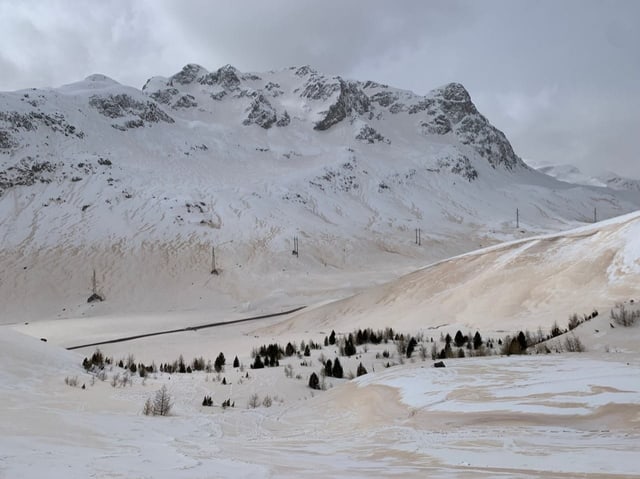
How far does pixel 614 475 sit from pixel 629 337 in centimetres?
788

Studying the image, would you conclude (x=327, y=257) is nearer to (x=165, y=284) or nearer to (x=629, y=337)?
(x=165, y=284)

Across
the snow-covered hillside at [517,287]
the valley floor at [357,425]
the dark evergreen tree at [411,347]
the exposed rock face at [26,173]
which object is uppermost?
the exposed rock face at [26,173]

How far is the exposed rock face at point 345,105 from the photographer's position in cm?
13165

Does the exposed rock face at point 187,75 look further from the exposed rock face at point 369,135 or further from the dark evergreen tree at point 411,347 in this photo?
the dark evergreen tree at point 411,347

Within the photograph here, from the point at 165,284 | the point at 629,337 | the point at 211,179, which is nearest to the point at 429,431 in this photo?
the point at 629,337

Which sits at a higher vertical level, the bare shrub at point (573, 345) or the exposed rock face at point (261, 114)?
the exposed rock face at point (261, 114)

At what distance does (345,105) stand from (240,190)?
62497 mm

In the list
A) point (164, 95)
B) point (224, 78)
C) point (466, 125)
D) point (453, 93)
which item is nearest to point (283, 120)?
point (224, 78)

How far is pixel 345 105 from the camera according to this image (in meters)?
138

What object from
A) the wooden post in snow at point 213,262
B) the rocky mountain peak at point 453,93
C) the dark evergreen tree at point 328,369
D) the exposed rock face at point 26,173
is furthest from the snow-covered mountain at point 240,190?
the dark evergreen tree at point 328,369

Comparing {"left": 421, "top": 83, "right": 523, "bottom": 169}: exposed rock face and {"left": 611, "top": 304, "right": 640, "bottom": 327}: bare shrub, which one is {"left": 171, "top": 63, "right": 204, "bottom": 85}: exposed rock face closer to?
{"left": 421, "top": 83, "right": 523, "bottom": 169}: exposed rock face

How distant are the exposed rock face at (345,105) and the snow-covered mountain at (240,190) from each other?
1.80 feet

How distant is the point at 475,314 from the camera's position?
1802cm

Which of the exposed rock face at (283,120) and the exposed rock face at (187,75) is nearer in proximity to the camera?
the exposed rock face at (283,120)
